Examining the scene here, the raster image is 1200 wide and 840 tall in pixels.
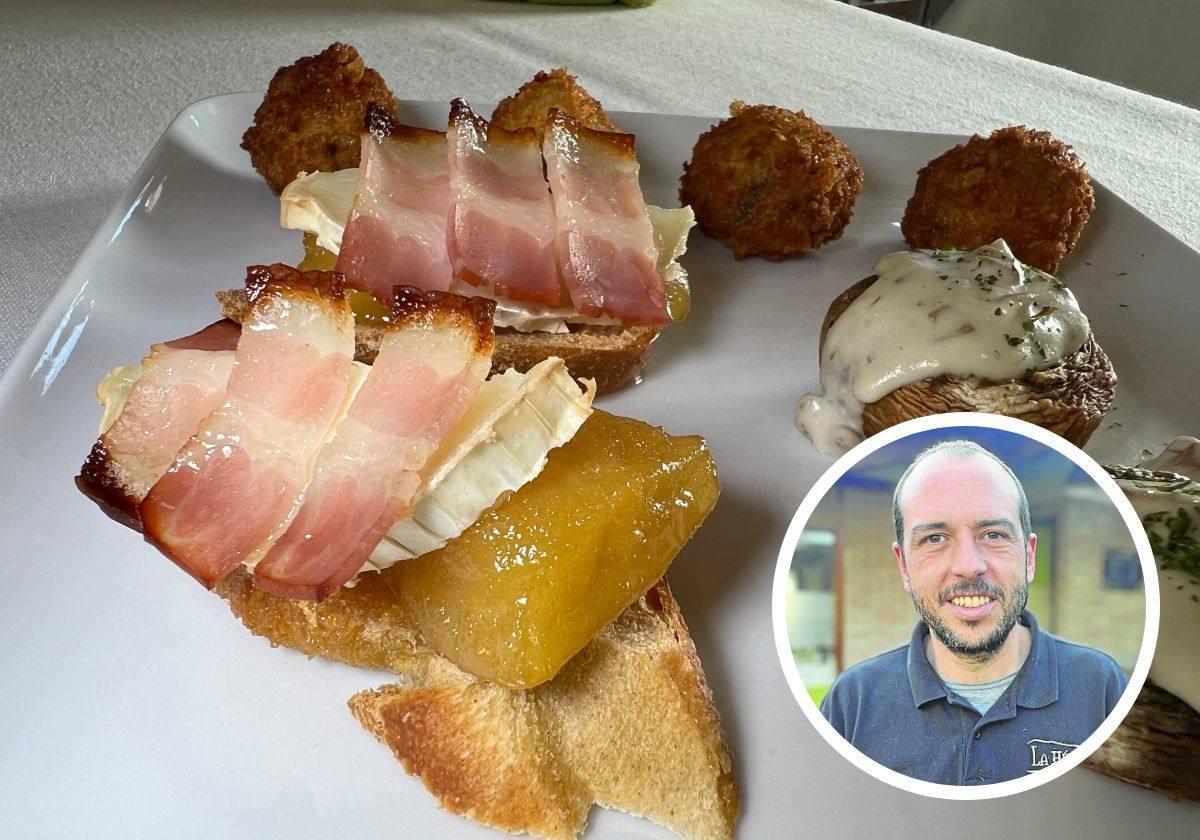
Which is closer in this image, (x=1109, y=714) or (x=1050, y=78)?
(x=1109, y=714)

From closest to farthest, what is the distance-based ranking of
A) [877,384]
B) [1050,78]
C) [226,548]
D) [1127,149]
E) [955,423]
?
[955,423] → [226,548] → [877,384] → [1127,149] → [1050,78]

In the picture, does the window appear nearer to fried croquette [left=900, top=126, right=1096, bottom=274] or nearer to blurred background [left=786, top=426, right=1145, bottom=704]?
blurred background [left=786, top=426, right=1145, bottom=704]

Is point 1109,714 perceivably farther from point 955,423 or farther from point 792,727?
point 792,727

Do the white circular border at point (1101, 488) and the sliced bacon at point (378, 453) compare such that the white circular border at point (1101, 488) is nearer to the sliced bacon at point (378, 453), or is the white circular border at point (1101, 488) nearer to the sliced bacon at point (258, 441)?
the sliced bacon at point (378, 453)

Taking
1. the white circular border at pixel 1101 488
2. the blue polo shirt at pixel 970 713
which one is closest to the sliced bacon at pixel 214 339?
the white circular border at pixel 1101 488

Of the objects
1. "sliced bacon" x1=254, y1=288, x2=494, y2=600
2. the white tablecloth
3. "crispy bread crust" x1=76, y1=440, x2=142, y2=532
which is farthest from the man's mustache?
the white tablecloth

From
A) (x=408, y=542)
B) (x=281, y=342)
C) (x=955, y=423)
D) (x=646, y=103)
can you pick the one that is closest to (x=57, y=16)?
(x=646, y=103)
